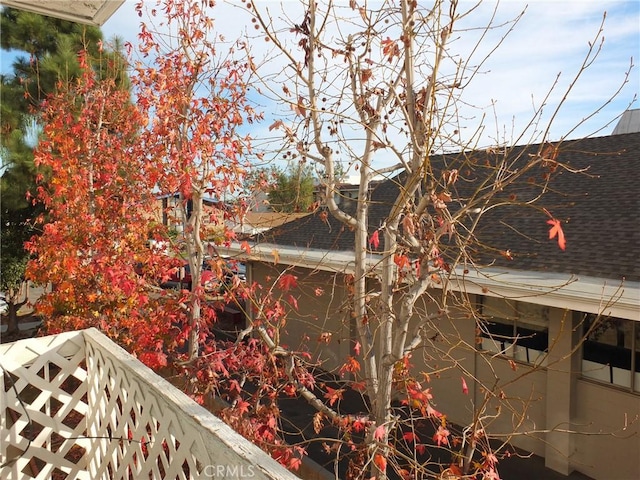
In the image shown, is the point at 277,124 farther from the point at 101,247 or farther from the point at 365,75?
the point at 101,247

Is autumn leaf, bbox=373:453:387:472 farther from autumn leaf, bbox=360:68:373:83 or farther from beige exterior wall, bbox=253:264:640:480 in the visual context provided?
beige exterior wall, bbox=253:264:640:480

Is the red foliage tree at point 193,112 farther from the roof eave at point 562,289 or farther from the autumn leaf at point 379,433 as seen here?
the autumn leaf at point 379,433

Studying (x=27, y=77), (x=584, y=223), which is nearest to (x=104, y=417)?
(x=584, y=223)

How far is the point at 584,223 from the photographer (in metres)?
7.26

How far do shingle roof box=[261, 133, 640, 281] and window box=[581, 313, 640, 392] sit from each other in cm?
86

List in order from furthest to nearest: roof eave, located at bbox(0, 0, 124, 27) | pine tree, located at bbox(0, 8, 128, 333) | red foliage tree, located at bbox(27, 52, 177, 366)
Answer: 1. pine tree, located at bbox(0, 8, 128, 333)
2. red foliage tree, located at bbox(27, 52, 177, 366)
3. roof eave, located at bbox(0, 0, 124, 27)

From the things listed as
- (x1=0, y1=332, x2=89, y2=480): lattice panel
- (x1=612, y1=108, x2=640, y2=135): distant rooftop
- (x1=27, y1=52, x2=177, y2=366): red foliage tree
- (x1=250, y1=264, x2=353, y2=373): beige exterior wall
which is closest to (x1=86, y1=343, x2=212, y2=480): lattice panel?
(x1=0, y1=332, x2=89, y2=480): lattice panel

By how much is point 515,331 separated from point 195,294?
513 cm

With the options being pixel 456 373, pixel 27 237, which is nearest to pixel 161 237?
pixel 456 373

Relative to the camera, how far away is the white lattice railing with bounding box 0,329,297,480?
6.72 ft

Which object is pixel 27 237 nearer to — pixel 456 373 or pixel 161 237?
pixel 161 237

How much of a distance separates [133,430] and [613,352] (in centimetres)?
656

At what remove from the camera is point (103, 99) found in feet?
24.7

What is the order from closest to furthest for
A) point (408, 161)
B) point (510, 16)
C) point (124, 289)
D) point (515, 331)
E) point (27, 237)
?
point (510, 16), point (408, 161), point (124, 289), point (515, 331), point (27, 237)
